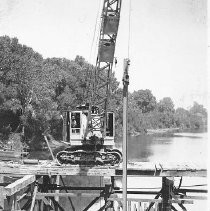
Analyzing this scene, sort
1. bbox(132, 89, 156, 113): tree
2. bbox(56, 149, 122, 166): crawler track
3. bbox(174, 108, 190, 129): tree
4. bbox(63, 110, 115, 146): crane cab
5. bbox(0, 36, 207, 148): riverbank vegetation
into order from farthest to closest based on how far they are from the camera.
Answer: bbox(132, 89, 156, 113): tree < bbox(174, 108, 190, 129): tree < bbox(0, 36, 207, 148): riverbank vegetation < bbox(63, 110, 115, 146): crane cab < bbox(56, 149, 122, 166): crawler track

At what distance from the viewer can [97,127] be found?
16.6m

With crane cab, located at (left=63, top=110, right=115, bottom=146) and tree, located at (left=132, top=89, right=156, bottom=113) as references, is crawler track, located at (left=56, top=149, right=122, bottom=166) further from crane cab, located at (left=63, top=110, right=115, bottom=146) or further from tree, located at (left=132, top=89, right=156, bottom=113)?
tree, located at (left=132, top=89, right=156, bottom=113)

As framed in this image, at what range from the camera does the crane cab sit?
1584cm

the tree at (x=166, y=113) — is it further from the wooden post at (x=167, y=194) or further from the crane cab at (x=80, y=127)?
the wooden post at (x=167, y=194)

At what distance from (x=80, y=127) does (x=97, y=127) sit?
36.9 inches

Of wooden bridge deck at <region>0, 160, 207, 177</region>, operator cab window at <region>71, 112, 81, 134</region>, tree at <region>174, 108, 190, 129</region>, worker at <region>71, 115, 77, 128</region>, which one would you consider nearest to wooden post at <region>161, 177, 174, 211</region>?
wooden bridge deck at <region>0, 160, 207, 177</region>

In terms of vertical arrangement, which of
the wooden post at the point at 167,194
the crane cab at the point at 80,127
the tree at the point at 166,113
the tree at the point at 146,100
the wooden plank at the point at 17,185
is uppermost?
the tree at the point at 146,100

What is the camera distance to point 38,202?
1347cm

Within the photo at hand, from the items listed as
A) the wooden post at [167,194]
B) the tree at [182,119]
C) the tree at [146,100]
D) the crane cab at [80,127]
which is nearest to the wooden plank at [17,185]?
the crane cab at [80,127]

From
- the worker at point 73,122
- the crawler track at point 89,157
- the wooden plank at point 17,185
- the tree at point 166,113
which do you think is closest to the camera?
the wooden plank at point 17,185

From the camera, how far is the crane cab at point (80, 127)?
1584cm

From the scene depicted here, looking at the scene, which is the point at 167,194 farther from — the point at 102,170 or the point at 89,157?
the point at 89,157

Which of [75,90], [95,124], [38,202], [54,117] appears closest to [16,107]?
[54,117]

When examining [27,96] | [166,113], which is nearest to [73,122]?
[27,96]
